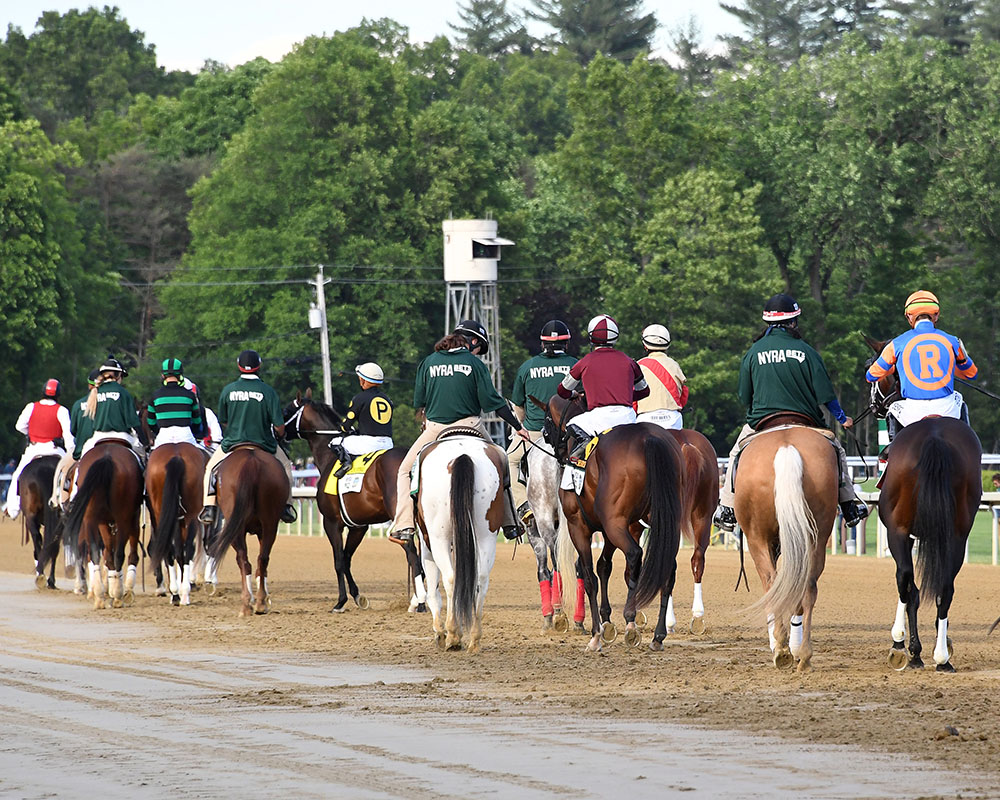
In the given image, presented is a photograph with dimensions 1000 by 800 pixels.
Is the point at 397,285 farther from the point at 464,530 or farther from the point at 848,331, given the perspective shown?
the point at 464,530

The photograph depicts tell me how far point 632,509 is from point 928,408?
224cm

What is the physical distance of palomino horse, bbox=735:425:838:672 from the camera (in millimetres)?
11469

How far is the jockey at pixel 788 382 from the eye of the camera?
12109 mm

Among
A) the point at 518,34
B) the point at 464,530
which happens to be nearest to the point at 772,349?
the point at 464,530

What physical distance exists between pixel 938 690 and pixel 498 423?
48.5m

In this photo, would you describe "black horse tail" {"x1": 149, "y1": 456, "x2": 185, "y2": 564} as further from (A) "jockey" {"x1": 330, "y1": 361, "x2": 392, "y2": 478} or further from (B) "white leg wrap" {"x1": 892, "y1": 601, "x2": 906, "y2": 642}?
(B) "white leg wrap" {"x1": 892, "y1": 601, "x2": 906, "y2": 642}

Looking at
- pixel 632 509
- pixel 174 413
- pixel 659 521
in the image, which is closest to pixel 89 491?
pixel 174 413

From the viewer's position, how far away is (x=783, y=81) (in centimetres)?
6172

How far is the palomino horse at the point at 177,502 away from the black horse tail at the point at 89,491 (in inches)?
17.7

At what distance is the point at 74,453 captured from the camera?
20.3 meters

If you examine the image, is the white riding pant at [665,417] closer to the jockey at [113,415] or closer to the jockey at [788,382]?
the jockey at [788,382]

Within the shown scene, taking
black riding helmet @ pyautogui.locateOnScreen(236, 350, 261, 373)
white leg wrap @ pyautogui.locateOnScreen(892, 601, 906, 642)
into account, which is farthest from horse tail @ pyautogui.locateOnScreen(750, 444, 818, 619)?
black riding helmet @ pyautogui.locateOnScreen(236, 350, 261, 373)

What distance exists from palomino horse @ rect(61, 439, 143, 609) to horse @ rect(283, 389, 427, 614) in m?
1.71

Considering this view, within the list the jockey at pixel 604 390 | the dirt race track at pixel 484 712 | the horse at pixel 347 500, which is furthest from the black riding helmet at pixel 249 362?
the jockey at pixel 604 390
